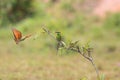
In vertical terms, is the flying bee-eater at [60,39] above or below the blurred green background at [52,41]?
below

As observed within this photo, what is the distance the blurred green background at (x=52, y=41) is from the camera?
8117 millimetres

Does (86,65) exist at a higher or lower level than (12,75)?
higher

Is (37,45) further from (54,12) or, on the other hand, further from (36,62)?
(54,12)

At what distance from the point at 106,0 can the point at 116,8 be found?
62 cm

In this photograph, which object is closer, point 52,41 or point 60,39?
point 60,39

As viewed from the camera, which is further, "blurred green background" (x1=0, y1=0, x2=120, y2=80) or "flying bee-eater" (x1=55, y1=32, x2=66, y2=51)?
"blurred green background" (x1=0, y1=0, x2=120, y2=80)

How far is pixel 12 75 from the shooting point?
743 cm

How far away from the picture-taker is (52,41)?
1108 centimetres

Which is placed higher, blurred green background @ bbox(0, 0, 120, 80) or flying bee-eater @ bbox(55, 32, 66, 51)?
blurred green background @ bbox(0, 0, 120, 80)

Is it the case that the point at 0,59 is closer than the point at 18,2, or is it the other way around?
the point at 0,59

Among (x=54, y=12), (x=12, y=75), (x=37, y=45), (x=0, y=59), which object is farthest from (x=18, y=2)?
(x=12, y=75)

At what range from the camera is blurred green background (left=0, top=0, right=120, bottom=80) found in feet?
26.6

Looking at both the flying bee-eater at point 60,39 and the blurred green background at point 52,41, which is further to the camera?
the blurred green background at point 52,41

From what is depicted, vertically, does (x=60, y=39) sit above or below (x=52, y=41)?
below
